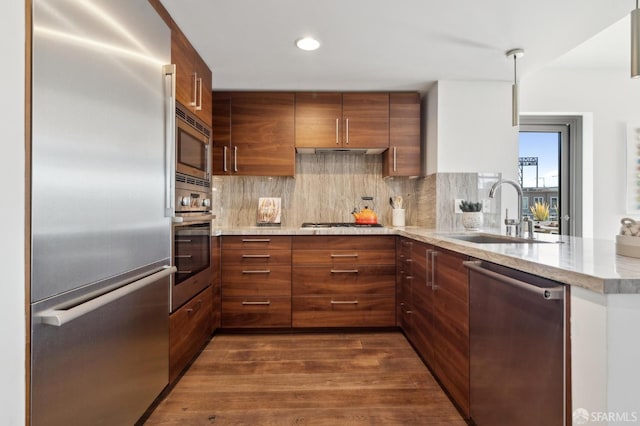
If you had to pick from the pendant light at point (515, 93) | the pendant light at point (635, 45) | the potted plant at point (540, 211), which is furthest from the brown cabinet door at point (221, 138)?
the potted plant at point (540, 211)

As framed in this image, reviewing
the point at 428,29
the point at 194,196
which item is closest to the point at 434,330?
the point at 194,196

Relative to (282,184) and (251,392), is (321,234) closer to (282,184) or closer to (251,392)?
(282,184)

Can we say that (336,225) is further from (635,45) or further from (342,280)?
(635,45)

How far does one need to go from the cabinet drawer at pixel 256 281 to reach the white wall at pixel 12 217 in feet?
6.31

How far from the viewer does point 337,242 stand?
291 cm

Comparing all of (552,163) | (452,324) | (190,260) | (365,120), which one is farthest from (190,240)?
(552,163)

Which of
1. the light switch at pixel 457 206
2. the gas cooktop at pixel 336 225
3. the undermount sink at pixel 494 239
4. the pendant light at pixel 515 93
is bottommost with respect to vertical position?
the undermount sink at pixel 494 239

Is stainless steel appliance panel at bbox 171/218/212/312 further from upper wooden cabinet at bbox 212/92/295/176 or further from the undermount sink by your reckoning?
the undermount sink

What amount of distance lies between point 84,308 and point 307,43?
6.47ft

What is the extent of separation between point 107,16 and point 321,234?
2.01 metres

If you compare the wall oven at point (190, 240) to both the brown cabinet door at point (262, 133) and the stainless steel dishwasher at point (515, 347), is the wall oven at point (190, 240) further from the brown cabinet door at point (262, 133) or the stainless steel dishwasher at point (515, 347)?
the stainless steel dishwasher at point (515, 347)

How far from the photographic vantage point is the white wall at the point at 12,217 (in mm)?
906

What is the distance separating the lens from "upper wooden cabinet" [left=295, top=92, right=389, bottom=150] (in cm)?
316

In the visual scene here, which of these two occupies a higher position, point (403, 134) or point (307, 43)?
point (307, 43)
